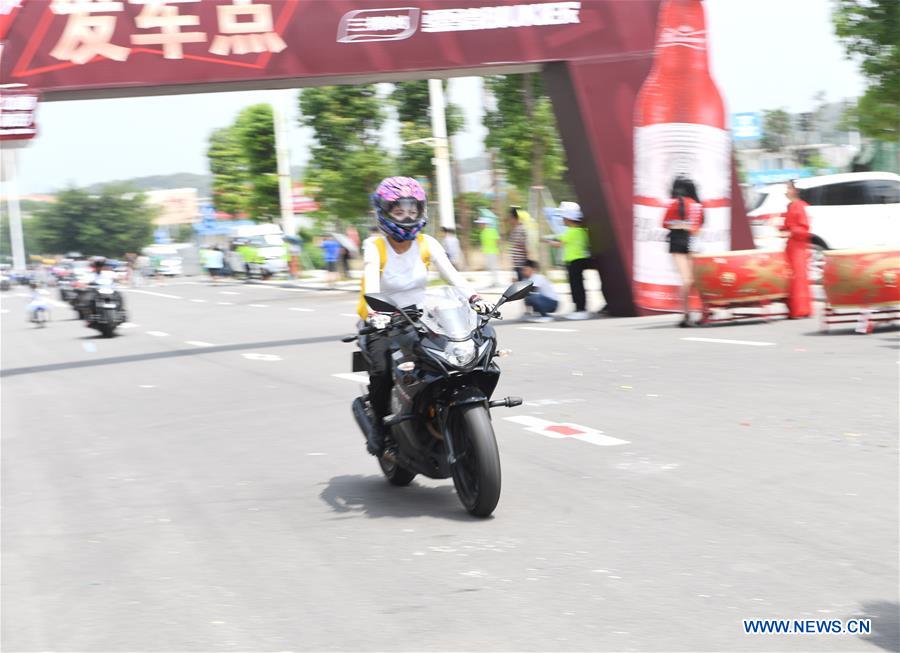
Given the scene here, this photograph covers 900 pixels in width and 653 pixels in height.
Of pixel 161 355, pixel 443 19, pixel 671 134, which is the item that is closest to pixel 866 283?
pixel 671 134

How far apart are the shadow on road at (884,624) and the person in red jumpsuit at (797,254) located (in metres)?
12.0

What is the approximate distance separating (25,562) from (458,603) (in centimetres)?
232

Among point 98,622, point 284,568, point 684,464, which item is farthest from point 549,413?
point 98,622

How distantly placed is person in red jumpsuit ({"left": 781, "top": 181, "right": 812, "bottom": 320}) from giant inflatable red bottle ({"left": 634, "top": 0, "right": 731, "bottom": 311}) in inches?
85.2

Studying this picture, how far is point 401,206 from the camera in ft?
21.5

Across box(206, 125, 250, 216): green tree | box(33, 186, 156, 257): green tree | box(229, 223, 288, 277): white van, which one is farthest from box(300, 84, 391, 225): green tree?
box(33, 186, 156, 257): green tree

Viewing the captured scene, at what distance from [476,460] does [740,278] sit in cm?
1036

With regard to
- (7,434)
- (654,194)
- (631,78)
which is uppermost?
(631,78)

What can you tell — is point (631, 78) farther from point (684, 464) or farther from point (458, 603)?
point (458, 603)

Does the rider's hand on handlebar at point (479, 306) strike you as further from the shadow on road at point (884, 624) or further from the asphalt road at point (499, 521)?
the shadow on road at point (884, 624)

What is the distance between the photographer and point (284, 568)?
5348 millimetres

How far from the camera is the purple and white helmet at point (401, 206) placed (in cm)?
652

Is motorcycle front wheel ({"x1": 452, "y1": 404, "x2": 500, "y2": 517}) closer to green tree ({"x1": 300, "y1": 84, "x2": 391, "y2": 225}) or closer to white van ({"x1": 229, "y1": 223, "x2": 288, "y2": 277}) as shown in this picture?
green tree ({"x1": 300, "y1": 84, "x2": 391, "y2": 225})

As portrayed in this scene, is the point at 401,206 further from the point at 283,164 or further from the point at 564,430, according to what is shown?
the point at 283,164
